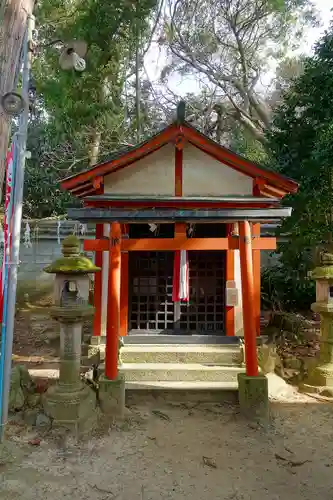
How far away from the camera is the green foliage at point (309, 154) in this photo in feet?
36.4

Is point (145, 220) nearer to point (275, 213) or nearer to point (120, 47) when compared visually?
point (275, 213)

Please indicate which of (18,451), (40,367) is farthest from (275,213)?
(40,367)

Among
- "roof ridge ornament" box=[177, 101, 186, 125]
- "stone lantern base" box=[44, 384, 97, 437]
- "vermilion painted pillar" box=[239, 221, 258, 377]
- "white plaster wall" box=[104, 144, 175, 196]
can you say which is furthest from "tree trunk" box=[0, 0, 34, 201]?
"vermilion painted pillar" box=[239, 221, 258, 377]

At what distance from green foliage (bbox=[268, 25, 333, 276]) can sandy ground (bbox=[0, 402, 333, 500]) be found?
6.25 metres

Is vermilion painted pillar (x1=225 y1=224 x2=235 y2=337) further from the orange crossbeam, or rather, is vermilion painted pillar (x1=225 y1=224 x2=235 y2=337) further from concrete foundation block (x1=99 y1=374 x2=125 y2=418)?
concrete foundation block (x1=99 y1=374 x2=125 y2=418)

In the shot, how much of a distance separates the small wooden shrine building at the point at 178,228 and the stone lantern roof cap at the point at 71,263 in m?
0.64

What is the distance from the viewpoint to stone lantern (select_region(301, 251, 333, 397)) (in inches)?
335

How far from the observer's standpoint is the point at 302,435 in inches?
267

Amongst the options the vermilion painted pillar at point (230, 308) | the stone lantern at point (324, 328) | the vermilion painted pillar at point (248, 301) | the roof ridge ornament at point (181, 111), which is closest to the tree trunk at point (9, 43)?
the roof ridge ornament at point (181, 111)

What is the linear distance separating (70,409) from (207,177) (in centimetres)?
575

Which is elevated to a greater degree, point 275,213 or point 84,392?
point 275,213

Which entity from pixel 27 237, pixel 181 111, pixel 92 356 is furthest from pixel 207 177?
pixel 27 237

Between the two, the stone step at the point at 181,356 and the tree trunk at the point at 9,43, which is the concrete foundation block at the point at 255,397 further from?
the tree trunk at the point at 9,43

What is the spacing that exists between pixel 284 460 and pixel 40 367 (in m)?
6.79
